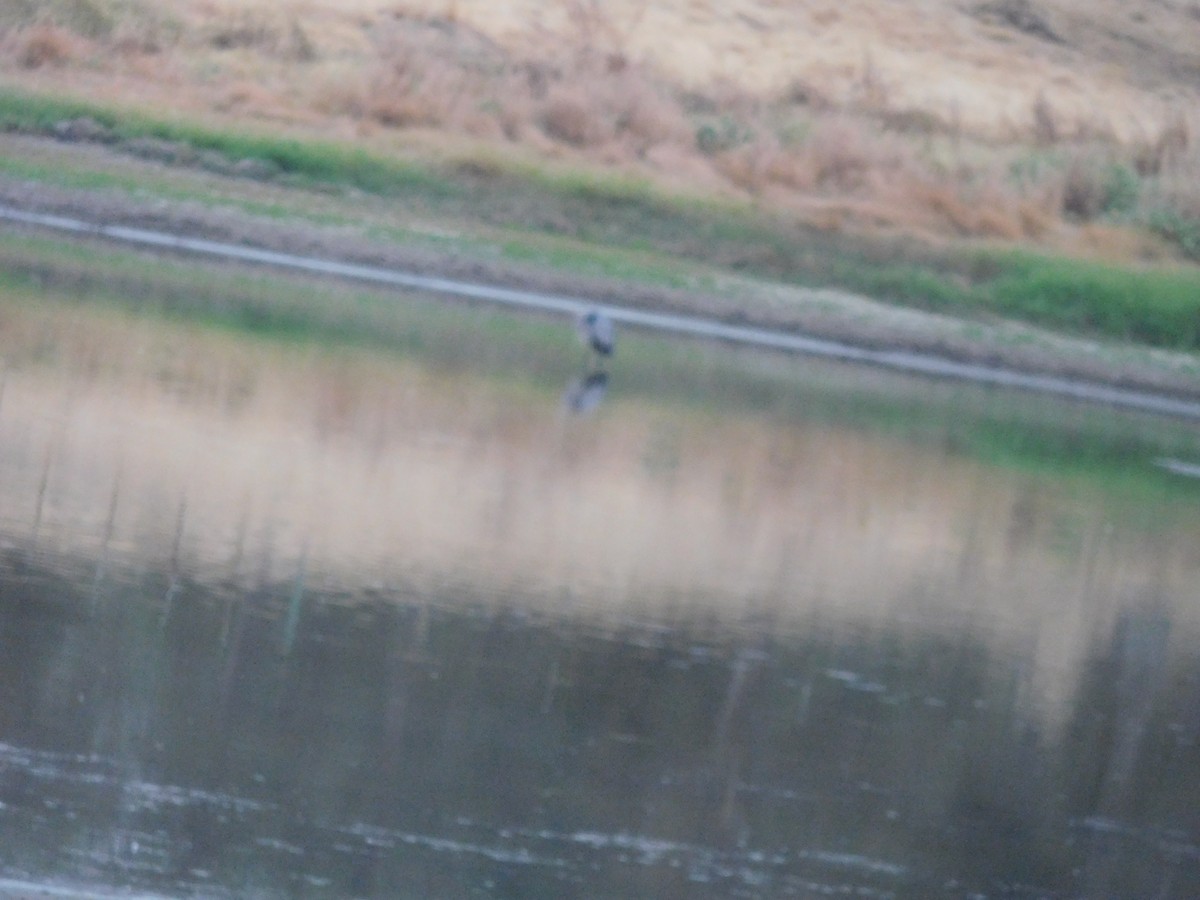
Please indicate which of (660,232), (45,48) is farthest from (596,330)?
(45,48)

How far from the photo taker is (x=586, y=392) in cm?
1988

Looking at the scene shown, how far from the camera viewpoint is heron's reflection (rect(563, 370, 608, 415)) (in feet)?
61.1

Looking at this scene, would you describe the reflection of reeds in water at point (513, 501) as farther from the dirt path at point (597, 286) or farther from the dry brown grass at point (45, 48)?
the dry brown grass at point (45, 48)

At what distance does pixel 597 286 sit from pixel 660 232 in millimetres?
4207

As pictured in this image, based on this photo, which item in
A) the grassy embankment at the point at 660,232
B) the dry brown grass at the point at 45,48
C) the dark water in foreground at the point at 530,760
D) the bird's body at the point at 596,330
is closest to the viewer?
the dark water in foreground at the point at 530,760

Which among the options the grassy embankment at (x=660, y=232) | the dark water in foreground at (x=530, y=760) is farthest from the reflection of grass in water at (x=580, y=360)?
the dark water in foreground at (x=530, y=760)

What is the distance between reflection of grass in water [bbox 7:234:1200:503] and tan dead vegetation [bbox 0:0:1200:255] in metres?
9.44

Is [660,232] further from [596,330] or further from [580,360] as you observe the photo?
[596,330]

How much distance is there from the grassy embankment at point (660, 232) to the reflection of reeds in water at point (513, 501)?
475 inches

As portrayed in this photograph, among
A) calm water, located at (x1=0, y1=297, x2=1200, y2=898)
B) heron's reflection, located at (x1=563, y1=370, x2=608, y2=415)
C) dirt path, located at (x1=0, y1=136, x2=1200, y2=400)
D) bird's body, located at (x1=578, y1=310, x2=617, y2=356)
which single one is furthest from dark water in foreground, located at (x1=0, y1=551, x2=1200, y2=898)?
dirt path, located at (x1=0, y1=136, x2=1200, y2=400)

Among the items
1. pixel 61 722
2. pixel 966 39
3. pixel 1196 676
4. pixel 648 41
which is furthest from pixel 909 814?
pixel 966 39

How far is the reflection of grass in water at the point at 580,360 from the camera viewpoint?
66.7 feet

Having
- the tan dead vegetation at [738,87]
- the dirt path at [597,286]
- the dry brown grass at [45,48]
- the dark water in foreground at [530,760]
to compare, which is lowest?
the dirt path at [597,286]

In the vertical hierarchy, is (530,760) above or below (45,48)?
below
